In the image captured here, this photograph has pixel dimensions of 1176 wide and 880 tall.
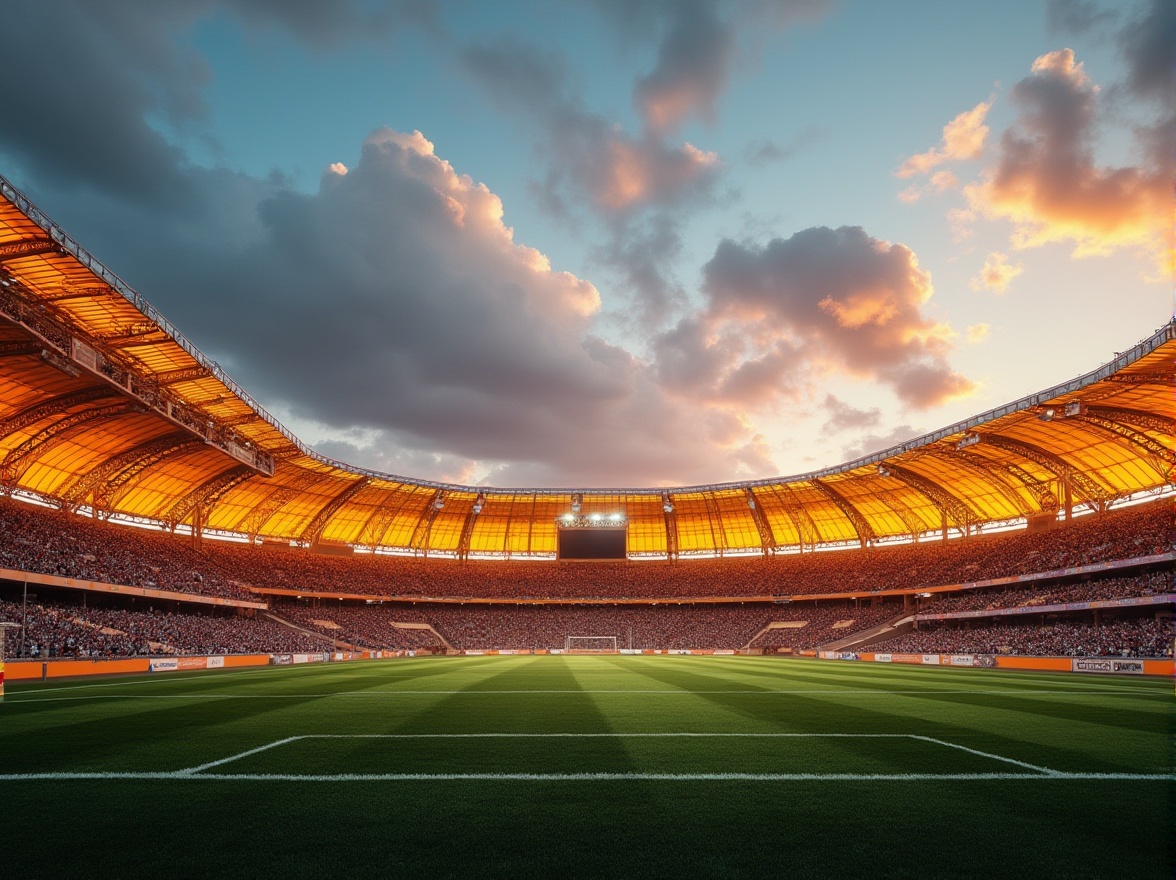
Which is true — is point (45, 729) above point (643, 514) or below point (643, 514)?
below

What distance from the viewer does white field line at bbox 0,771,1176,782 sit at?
7.81 meters

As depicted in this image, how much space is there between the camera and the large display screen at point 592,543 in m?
78.6

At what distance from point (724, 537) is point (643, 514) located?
33.8 ft

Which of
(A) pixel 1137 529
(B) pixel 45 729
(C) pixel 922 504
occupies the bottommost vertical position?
(B) pixel 45 729

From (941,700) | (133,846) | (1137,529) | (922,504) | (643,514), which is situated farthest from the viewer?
(643,514)

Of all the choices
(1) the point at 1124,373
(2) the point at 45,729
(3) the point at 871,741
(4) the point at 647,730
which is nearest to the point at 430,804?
(4) the point at 647,730

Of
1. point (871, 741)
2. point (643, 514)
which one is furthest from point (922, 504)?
point (871, 741)

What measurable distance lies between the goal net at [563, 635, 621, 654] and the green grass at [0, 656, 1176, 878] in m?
63.5

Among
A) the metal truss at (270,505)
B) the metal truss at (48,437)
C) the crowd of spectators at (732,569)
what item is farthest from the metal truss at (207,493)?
the metal truss at (48,437)

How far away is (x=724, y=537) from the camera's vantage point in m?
85.0

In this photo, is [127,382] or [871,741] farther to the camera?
[127,382]

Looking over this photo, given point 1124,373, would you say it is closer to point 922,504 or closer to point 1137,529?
point 1137,529

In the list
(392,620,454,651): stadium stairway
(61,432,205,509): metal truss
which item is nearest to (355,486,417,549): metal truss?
(392,620,454,651): stadium stairway

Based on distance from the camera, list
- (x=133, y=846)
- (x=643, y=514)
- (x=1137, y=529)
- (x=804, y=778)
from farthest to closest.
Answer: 1. (x=643, y=514)
2. (x=1137, y=529)
3. (x=804, y=778)
4. (x=133, y=846)
